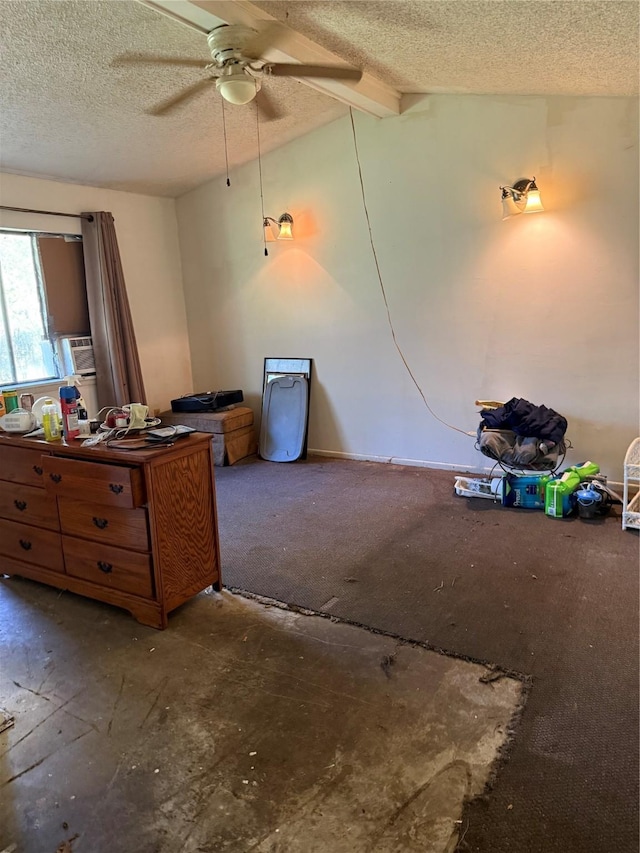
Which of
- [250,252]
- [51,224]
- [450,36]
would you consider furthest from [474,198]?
[51,224]

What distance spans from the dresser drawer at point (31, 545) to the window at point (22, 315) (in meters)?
1.93

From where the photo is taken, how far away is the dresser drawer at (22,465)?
279 cm

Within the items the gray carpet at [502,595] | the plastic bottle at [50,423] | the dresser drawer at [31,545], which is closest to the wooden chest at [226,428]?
the gray carpet at [502,595]

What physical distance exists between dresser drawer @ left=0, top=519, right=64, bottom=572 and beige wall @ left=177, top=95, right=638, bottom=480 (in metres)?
2.81

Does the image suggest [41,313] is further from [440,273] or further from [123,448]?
[440,273]

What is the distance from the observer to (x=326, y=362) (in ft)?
16.9

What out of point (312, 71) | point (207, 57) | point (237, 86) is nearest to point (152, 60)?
point (207, 57)

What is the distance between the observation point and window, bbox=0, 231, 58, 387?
4.55 metres

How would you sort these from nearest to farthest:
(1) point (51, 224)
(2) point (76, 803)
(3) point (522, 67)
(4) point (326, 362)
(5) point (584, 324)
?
(2) point (76, 803) < (3) point (522, 67) < (5) point (584, 324) < (1) point (51, 224) < (4) point (326, 362)

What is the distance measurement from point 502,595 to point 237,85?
2726mm

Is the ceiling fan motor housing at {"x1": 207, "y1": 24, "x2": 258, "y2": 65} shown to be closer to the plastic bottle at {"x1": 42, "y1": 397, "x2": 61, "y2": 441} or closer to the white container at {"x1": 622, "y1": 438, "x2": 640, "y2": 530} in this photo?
the plastic bottle at {"x1": 42, "y1": 397, "x2": 61, "y2": 441}

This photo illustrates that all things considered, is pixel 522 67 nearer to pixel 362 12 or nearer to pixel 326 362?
pixel 362 12

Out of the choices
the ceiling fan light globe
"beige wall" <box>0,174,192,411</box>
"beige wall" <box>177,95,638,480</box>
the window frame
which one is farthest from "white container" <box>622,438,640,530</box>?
the window frame

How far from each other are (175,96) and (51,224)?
1.70 meters
